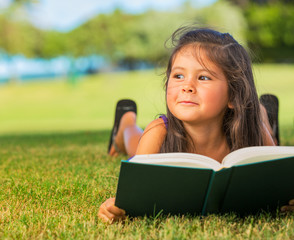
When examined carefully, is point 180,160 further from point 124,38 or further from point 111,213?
point 124,38

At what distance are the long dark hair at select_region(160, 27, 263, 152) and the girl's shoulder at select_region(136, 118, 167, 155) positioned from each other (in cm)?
4

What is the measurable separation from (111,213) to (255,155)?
2.36 feet

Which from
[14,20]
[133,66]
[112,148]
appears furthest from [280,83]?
[133,66]

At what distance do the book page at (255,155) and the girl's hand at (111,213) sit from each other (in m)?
0.54

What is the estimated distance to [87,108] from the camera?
1752cm

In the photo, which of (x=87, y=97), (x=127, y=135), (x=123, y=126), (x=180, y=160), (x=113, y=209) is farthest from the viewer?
(x=87, y=97)

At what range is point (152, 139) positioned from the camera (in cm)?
233

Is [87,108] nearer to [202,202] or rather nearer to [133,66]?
[202,202]

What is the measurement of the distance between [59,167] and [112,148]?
2.52 ft

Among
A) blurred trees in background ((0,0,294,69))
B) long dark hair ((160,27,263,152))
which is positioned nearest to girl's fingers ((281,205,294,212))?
long dark hair ((160,27,263,152))

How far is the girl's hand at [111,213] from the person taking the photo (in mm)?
1832

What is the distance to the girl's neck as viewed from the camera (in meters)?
2.41

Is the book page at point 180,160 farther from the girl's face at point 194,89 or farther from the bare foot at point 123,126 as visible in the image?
the bare foot at point 123,126

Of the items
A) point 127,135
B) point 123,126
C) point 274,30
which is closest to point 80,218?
point 127,135
